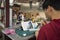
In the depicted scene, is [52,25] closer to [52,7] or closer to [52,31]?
[52,31]

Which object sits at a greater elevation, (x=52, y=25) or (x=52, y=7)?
(x=52, y=7)

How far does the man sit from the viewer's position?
1504 millimetres

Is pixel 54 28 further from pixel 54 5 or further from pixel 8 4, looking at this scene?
pixel 8 4

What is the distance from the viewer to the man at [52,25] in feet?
4.93

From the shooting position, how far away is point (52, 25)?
151 cm

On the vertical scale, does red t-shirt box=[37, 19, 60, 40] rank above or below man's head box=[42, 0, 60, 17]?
below

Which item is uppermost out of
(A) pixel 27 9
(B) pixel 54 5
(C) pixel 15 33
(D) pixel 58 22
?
(B) pixel 54 5

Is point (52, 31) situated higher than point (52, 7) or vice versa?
point (52, 7)

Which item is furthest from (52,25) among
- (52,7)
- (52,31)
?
(52,7)

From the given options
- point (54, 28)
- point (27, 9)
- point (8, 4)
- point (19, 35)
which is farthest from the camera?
point (27, 9)

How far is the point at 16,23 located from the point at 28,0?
15.0 inches

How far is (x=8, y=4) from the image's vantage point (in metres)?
2.47

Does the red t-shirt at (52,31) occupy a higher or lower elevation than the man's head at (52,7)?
lower

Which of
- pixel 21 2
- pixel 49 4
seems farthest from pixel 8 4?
pixel 49 4
